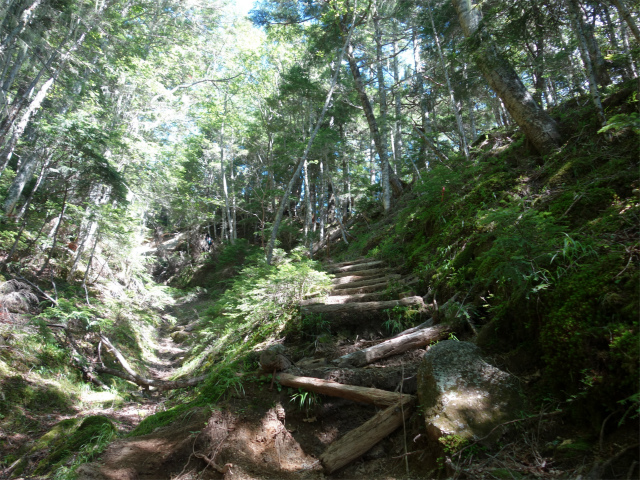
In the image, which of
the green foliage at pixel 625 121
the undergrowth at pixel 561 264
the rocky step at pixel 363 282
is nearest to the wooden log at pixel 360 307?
the undergrowth at pixel 561 264

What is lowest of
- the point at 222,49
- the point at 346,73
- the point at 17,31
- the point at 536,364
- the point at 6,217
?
the point at 536,364

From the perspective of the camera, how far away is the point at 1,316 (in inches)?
241

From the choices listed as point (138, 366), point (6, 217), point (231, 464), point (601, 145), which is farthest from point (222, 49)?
point (231, 464)

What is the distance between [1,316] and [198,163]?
812 inches

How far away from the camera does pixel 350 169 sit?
75.1ft

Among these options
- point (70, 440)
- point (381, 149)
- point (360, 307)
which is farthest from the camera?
point (381, 149)

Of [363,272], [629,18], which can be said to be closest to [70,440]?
Answer: [363,272]

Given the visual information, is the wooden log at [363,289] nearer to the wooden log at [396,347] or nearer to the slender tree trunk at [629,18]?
the wooden log at [396,347]

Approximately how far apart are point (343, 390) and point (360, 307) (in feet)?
6.52

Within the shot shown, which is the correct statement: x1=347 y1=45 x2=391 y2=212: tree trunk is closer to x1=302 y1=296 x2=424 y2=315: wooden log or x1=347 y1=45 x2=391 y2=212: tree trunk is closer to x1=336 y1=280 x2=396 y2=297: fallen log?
x1=336 y1=280 x2=396 y2=297: fallen log

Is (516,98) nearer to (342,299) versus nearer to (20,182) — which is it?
(342,299)

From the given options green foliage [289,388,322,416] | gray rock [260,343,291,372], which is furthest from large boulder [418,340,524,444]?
gray rock [260,343,291,372]

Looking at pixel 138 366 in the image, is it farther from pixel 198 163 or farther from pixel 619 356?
pixel 198 163

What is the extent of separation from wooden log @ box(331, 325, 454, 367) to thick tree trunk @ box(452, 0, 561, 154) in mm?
3969
